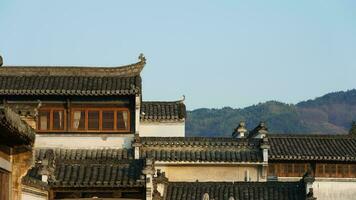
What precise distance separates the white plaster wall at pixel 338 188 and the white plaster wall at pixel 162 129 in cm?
815

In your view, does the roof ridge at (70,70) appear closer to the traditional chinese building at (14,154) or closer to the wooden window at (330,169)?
the wooden window at (330,169)

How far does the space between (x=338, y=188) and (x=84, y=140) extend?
14.2 metres

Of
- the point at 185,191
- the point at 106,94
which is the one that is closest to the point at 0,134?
the point at 185,191

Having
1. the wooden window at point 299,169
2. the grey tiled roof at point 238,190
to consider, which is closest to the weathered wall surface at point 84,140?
the grey tiled roof at point 238,190

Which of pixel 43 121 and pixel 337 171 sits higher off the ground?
pixel 43 121

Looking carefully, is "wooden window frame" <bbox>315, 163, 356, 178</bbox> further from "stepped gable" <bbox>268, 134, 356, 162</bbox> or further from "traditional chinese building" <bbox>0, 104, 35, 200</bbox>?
"traditional chinese building" <bbox>0, 104, 35, 200</bbox>

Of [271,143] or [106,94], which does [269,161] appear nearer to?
[271,143]

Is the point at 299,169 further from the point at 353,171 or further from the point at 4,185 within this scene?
the point at 4,185

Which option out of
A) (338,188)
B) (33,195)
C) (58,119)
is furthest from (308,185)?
(33,195)

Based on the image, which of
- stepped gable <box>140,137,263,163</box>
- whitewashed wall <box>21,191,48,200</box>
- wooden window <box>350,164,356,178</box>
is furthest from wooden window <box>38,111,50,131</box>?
wooden window <box>350,164,356,178</box>

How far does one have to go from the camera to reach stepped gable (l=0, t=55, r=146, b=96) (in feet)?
147

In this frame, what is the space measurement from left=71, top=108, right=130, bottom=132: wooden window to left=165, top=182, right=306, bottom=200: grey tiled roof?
632 centimetres

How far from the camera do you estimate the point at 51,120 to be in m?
45.2

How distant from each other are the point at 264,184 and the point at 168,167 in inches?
301
